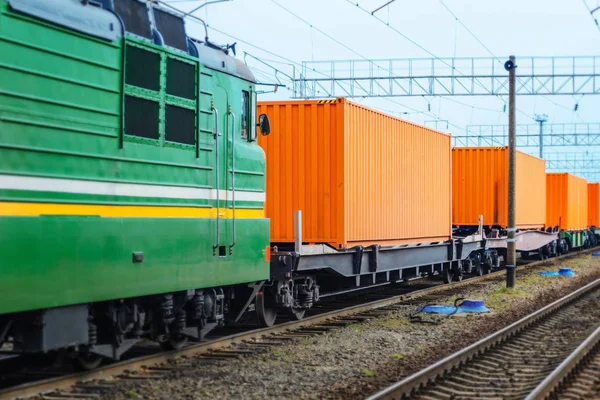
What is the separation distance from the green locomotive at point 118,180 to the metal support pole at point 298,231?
72.6 inches

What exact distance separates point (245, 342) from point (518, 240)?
17038mm

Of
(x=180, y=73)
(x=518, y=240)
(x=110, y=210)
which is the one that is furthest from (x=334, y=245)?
(x=518, y=240)

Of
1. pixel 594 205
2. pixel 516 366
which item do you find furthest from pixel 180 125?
pixel 594 205

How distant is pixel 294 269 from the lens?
41.3ft

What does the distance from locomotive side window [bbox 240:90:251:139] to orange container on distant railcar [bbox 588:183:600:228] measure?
3985cm

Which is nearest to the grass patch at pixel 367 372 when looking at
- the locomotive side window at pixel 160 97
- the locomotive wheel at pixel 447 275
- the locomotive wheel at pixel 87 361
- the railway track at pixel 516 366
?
the railway track at pixel 516 366

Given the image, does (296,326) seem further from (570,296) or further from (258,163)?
(570,296)

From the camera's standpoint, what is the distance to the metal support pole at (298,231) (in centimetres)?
1279

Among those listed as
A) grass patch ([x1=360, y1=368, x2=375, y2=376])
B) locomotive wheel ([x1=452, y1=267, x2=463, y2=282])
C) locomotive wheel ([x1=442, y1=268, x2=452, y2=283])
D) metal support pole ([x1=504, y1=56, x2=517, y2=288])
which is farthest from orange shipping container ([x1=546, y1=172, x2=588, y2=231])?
grass patch ([x1=360, y1=368, x2=375, y2=376])

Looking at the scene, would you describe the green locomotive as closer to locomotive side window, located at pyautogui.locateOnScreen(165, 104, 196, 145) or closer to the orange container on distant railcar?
locomotive side window, located at pyautogui.locateOnScreen(165, 104, 196, 145)

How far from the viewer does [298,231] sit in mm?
12930

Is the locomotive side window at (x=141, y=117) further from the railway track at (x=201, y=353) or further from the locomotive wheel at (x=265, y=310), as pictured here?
the locomotive wheel at (x=265, y=310)

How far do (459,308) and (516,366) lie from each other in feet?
18.0

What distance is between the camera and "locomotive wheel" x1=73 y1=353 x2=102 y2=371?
28.1ft
